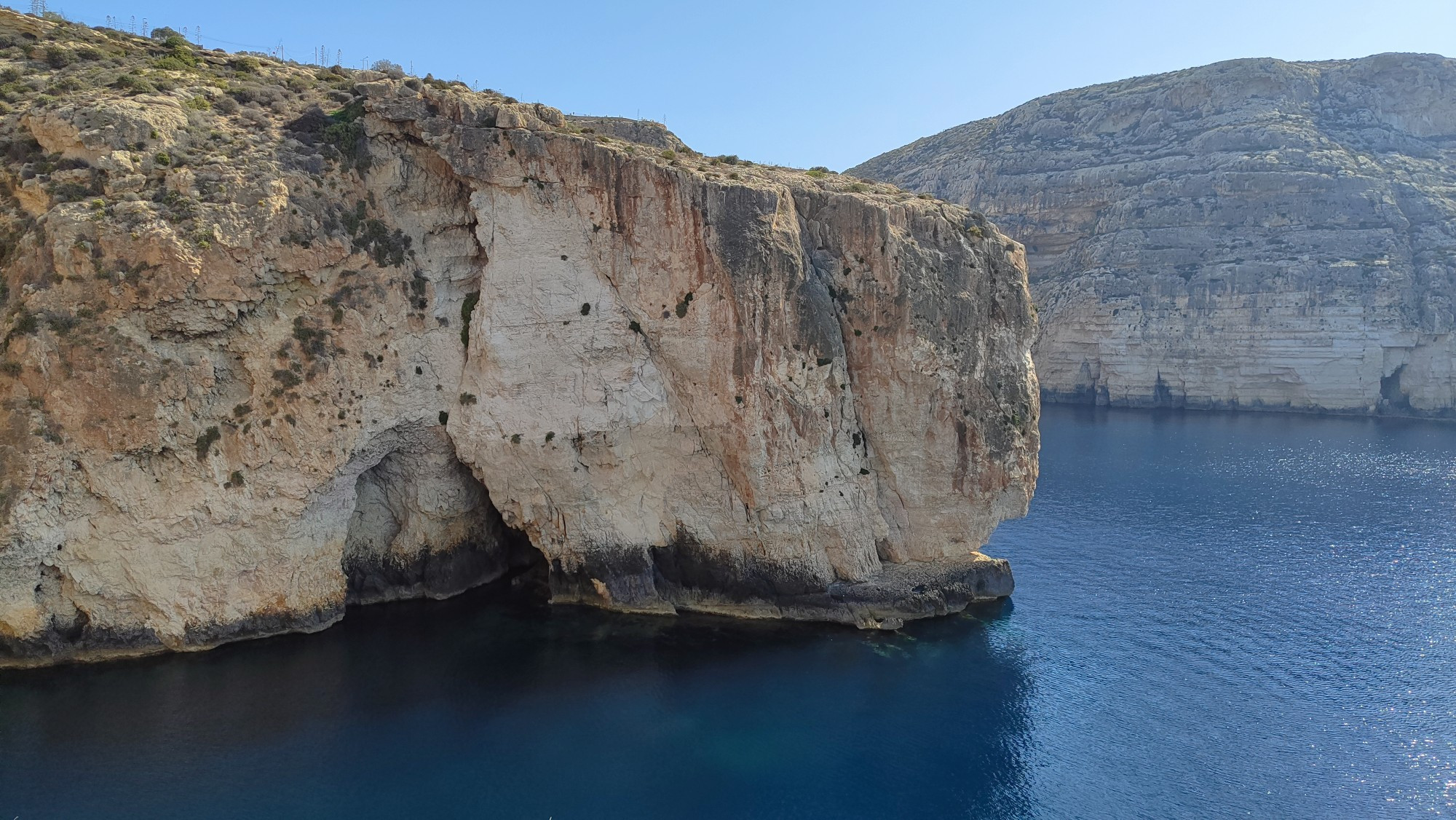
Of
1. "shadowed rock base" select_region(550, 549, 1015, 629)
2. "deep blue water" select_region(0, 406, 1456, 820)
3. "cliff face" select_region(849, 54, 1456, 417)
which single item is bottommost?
"deep blue water" select_region(0, 406, 1456, 820)

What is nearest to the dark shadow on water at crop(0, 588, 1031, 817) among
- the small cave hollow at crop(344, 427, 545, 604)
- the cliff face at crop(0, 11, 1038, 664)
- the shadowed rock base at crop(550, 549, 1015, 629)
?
the shadowed rock base at crop(550, 549, 1015, 629)

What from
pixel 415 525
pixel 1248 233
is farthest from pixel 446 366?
pixel 1248 233

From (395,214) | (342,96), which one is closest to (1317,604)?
(395,214)

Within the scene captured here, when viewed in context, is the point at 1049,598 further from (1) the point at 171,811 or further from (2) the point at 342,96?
(2) the point at 342,96

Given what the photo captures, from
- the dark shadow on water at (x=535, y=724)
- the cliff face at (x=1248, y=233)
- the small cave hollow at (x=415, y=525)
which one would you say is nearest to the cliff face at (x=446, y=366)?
the small cave hollow at (x=415, y=525)

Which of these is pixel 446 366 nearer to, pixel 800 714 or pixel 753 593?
pixel 753 593

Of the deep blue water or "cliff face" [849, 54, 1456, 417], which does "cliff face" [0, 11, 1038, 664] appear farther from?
"cliff face" [849, 54, 1456, 417]
